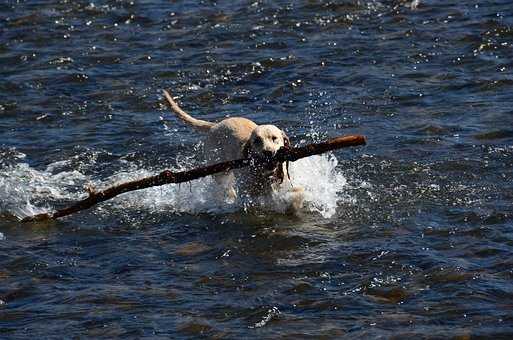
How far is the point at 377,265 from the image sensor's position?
802 cm

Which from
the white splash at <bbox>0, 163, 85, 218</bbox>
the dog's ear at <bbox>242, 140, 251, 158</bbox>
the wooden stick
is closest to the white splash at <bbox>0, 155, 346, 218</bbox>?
the white splash at <bbox>0, 163, 85, 218</bbox>

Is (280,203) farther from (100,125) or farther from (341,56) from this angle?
(341,56)

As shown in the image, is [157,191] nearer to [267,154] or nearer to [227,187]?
[227,187]

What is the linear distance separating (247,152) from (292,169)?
103 cm

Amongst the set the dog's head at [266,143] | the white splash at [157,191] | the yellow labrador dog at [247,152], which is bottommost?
the white splash at [157,191]

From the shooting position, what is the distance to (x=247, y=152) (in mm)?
9367

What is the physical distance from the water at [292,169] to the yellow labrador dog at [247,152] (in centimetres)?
16

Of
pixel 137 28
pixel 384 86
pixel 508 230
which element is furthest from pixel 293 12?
pixel 508 230

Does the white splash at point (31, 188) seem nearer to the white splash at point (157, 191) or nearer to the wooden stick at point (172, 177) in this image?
the white splash at point (157, 191)

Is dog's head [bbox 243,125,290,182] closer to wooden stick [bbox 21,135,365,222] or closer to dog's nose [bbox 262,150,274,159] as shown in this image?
dog's nose [bbox 262,150,274,159]

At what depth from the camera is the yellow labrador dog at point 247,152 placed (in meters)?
9.16

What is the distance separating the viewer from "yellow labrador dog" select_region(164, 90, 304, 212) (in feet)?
30.0

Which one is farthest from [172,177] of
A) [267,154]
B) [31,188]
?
[31,188]

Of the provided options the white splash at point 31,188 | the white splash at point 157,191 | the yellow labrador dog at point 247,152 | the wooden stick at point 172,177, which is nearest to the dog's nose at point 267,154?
the yellow labrador dog at point 247,152
